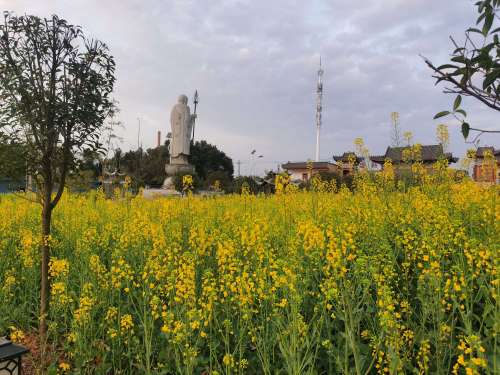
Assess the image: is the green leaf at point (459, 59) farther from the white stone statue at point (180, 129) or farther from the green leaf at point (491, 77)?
the white stone statue at point (180, 129)

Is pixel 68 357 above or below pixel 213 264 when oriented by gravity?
below

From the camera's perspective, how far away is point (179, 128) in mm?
26234

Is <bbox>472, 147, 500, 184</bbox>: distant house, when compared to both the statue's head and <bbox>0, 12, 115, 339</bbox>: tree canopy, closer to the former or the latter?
<bbox>0, 12, 115, 339</bbox>: tree canopy

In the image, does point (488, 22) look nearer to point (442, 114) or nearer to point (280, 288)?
point (442, 114)

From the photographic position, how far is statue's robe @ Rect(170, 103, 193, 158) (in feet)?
86.0

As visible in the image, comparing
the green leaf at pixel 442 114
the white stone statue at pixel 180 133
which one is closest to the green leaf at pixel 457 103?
the green leaf at pixel 442 114

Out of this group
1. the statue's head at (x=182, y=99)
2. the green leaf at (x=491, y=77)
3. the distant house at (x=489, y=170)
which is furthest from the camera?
the statue's head at (x=182, y=99)

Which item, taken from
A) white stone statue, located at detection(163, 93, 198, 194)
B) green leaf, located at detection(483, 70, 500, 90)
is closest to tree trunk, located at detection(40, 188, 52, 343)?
green leaf, located at detection(483, 70, 500, 90)

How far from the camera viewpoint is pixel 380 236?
378 centimetres

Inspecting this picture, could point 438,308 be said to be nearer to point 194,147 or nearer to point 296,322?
point 296,322

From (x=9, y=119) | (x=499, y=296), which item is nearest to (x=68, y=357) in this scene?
(x=9, y=119)

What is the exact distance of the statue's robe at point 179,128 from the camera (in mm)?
26219

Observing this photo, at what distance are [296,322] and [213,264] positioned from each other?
237 cm

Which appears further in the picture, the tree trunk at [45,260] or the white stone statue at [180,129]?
the white stone statue at [180,129]
